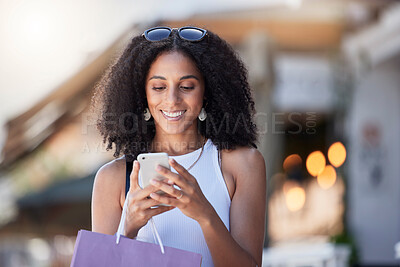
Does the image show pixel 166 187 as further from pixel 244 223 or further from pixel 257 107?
pixel 257 107

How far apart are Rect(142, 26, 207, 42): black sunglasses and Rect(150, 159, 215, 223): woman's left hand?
579 mm

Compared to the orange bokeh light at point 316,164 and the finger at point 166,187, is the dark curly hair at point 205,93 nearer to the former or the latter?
the finger at point 166,187

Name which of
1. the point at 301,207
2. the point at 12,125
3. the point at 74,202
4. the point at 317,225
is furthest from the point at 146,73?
the point at 301,207

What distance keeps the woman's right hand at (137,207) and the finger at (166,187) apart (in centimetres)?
3

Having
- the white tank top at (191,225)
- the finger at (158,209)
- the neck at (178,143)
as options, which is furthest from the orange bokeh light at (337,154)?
the finger at (158,209)

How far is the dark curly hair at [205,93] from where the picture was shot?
191 centimetres

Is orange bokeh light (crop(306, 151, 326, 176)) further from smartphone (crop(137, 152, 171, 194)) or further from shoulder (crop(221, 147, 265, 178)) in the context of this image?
smartphone (crop(137, 152, 171, 194))

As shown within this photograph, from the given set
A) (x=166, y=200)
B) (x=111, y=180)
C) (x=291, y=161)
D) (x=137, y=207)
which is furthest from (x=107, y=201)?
(x=291, y=161)

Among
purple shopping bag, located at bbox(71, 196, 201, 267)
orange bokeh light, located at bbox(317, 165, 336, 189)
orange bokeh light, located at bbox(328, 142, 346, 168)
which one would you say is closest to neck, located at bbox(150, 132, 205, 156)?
purple shopping bag, located at bbox(71, 196, 201, 267)

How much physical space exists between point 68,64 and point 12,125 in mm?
877

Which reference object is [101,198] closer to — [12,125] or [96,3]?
[12,125]

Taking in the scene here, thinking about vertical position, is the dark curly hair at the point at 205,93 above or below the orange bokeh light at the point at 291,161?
below

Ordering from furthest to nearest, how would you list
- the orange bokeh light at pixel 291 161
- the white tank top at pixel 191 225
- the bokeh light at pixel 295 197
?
the orange bokeh light at pixel 291 161 < the bokeh light at pixel 295 197 < the white tank top at pixel 191 225

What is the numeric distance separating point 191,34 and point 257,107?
326 centimetres
